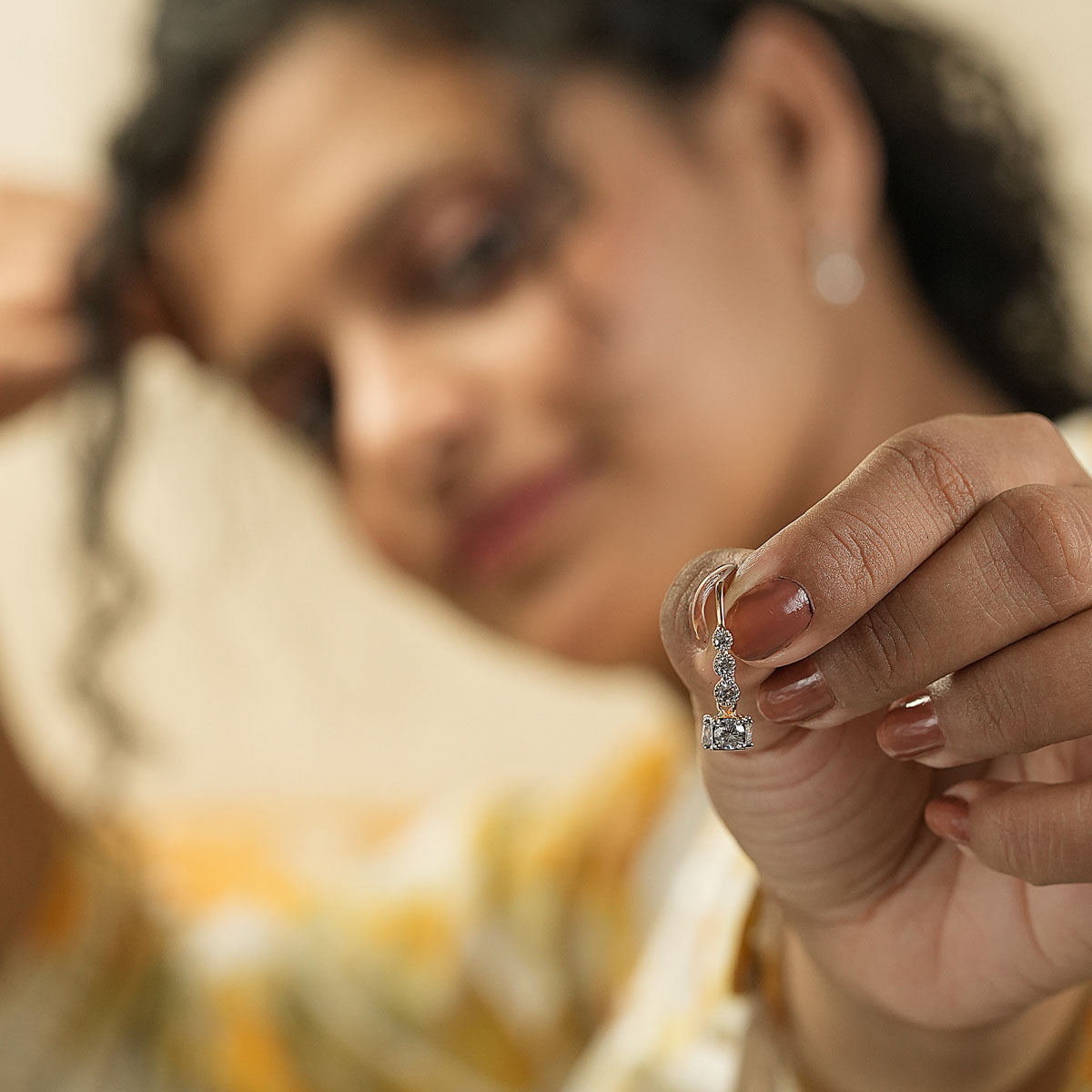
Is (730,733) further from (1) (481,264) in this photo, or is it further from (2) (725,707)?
(1) (481,264)

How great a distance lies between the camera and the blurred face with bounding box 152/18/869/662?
0.54 meters

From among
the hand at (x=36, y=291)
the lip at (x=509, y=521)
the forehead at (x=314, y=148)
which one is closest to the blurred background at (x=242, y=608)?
the hand at (x=36, y=291)

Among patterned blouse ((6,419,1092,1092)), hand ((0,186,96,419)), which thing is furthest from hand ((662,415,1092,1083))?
hand ((0,186,96,419))

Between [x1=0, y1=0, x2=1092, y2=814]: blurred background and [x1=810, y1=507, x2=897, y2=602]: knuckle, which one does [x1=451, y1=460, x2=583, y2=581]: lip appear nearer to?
[x1=0, y1=0, x2=1092, y2=814]: blurred background

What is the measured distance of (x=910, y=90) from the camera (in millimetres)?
729

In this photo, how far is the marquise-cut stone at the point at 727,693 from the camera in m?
0.21

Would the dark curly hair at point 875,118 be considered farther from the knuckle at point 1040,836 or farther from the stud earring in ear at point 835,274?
the knuckle at point 1040,836

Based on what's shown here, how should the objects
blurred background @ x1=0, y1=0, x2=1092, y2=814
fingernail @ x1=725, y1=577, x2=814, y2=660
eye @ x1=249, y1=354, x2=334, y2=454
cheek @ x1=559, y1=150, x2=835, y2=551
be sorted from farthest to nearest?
blurred background @ x1=0, y1=0, x2=1092, y2=814 < eye @ x1=249, y1=354, x2=334, y2=454 < cheek @ x1=559, y1=150, x2=835, y2=551 < fingernail @ x1=725, y1=577, x2=814, y2=660

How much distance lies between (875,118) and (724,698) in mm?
585

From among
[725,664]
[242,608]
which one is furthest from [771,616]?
[242,608]

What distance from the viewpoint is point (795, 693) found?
8.5 inches

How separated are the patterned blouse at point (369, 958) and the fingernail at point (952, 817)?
394mm

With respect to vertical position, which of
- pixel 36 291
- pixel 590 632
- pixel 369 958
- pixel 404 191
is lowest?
pixel 369 958

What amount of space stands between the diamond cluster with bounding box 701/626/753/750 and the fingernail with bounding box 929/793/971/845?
0.05 m
